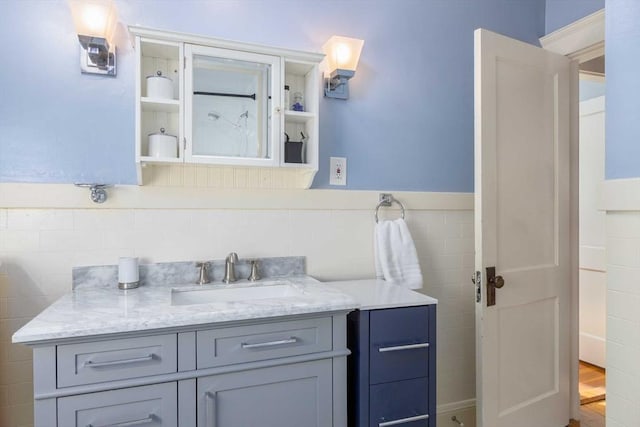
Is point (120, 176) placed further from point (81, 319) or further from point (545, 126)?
point (545, 126)

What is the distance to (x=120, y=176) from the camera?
1622 millimetres

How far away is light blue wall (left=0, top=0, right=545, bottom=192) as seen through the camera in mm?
1518

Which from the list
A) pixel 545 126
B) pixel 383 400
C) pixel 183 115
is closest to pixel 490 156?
pixel 545 126

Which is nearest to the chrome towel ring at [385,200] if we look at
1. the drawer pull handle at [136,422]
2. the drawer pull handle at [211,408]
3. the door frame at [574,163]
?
the door frame at [574,163]

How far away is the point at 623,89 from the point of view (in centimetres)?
157

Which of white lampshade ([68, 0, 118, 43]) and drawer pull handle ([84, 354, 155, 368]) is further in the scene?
white lampshade ([68, 0, 118, 43])

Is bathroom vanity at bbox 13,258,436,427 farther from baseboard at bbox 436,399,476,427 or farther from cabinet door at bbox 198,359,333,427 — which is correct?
baseboard at bbox 436,399,476,427

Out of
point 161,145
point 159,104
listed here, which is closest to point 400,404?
point 161,145

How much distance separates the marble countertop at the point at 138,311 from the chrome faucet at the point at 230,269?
24cm

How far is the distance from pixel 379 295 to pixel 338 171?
0.66m

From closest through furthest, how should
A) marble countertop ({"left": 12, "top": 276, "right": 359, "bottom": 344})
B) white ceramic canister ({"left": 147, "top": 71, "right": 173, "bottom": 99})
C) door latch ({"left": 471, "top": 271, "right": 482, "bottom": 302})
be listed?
marble countertop ({"left": 12, "top": 276, "right": 359, "bottom": 344})
white ceramic canister ({"left": 147, "top": 71, "right": 173, "bottom": 99})
door latch ({"left": 471, "top": 271, "right": 482, "bottom": 302})

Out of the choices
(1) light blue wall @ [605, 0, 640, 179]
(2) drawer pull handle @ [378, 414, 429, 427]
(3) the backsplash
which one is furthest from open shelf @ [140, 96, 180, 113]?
(1) light blue wall @ [605, 0, 640, 179]

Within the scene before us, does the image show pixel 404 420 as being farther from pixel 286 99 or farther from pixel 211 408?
pixel 286 99

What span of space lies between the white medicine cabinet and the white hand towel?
1.64 feet
